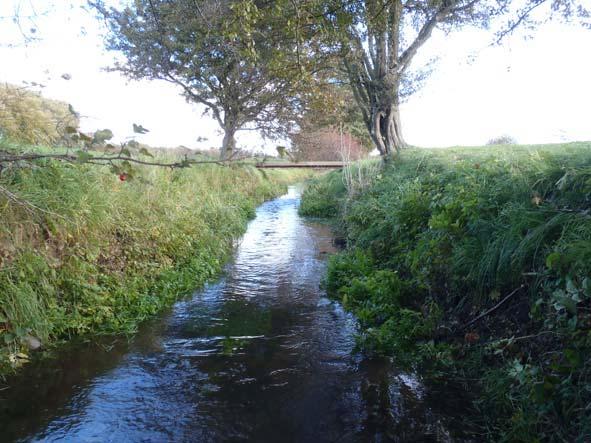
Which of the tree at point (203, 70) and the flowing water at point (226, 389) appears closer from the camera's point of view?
the flowing water at point (226, 389)

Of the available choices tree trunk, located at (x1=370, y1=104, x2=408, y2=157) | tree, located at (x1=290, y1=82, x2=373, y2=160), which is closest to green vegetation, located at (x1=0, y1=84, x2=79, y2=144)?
tree, located at (x1=290, y1=82, x2=373, y2=160)

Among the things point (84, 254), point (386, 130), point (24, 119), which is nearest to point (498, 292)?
point (84, 254)

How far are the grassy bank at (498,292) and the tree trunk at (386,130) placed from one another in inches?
322

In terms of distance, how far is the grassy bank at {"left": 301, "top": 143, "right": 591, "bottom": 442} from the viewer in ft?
9.08

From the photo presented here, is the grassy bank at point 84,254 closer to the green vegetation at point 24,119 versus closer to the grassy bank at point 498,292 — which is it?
the green vegetation at point 24,119

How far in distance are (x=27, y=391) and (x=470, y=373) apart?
393cm

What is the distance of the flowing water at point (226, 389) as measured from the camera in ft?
10.8

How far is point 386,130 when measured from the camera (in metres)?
14.9

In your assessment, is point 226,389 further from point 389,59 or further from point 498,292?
point 389,59

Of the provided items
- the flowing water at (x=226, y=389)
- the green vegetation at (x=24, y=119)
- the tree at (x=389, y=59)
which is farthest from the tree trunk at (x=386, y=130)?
the flowing water at (x=226, y=389)

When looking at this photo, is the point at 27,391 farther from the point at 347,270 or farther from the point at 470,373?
the point at 347,270

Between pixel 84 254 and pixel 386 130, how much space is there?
11790 mm

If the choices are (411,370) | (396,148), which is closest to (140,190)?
(411,370)

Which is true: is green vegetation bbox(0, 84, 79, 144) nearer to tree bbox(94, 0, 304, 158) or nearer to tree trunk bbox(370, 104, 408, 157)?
tree bbox(94, 0, 304, 158)
